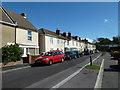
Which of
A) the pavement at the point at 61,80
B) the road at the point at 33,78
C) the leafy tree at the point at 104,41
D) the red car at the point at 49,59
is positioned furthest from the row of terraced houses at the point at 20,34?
the leafy tree at the point at 104,41

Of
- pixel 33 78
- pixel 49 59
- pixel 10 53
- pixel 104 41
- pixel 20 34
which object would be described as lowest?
pixel 33 78

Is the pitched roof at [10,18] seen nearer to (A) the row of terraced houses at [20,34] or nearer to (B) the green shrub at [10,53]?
(A) the row of terraced houses at [20,34]

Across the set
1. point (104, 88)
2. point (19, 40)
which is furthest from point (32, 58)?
point (104, 88)

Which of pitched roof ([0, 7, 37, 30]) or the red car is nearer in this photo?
the red car

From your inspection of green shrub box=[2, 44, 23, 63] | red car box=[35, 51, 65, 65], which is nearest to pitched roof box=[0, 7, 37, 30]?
green shrub box=[2, 44, 23, 63]

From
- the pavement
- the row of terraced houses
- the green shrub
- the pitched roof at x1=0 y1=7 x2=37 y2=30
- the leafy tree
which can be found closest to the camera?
the pavement

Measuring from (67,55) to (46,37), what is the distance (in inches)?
269

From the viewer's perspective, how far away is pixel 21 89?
18.7 ft

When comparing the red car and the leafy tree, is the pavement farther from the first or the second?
the leafy tree

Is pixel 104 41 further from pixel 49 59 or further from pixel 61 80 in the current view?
pixel 61 80

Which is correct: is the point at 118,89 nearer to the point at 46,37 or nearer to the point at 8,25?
the point at 8,25

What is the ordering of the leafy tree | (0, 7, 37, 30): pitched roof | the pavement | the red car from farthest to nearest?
1. the leafy tree
2. (0, 7, 37, 30): pitched roof
3. the red car
4. the pavement

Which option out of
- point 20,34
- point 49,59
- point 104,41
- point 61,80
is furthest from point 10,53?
point 104,41

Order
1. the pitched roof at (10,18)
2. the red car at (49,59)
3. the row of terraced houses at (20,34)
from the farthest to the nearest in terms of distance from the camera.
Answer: the pitched roof at (10,18) < the row of terraced houses at (20,34) < the red car at (49,59)
